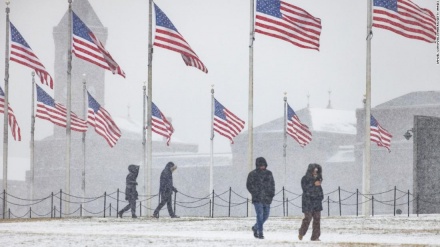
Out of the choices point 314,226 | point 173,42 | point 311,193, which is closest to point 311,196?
point 311,193

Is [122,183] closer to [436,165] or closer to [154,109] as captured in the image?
[154,109]

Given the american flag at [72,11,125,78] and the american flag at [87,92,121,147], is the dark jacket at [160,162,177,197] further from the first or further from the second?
the american flag at [87,92,121,147]

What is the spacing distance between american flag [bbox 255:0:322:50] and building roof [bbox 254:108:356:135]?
76.8 metres

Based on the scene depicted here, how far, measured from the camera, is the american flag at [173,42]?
35750 millimetres

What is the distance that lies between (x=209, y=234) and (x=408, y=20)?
10.7m

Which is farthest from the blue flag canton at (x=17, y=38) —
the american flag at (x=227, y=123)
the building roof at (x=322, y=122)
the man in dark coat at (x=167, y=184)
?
the building roof at (x=322, y=122)

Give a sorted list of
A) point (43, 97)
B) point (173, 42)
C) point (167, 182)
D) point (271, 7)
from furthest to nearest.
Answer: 1. point (43, 97)
2. point (173, 42)
3. point (167, 182)
4. point (271, 7)

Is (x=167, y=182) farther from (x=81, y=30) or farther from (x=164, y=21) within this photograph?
(x=81, y=30)

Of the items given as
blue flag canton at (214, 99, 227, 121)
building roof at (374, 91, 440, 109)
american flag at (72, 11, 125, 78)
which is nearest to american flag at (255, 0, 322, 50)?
american flag at (72, 11, 125, 78)

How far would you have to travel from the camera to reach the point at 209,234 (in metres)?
24.4

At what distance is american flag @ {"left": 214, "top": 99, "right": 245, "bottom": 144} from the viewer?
47781 millimetres

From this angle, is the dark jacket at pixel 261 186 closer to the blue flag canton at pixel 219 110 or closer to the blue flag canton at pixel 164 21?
the blue flag canton at pixel 164 21

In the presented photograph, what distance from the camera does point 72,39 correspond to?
38562 mm


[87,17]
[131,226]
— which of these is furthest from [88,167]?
[131,226]
